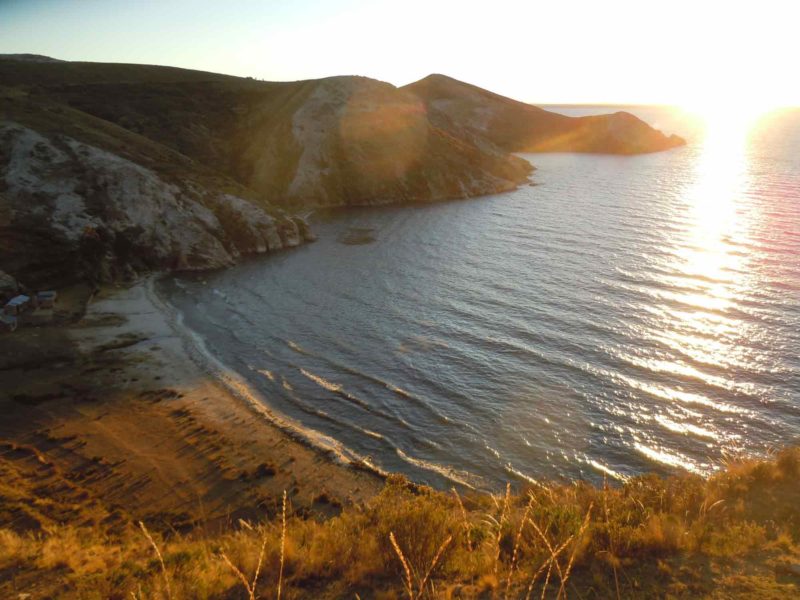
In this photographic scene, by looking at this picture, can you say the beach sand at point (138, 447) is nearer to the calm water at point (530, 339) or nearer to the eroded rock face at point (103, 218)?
the calm water at point (530, 339)

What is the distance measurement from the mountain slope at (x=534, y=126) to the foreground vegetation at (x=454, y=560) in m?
145

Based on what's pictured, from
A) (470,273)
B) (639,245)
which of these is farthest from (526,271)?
(639,245)

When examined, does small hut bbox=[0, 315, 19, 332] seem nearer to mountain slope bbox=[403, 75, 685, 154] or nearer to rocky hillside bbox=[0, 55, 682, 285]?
rocky hillside bbox=[0, 55, 682, 285]

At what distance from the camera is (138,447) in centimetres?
2345

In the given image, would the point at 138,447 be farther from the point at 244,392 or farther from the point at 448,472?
the point at 448,472

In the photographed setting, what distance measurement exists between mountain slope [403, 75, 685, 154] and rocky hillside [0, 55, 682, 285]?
56.1m

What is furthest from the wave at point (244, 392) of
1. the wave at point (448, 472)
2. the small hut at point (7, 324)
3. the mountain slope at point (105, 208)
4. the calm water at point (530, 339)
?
the small hut at point (7, 324)

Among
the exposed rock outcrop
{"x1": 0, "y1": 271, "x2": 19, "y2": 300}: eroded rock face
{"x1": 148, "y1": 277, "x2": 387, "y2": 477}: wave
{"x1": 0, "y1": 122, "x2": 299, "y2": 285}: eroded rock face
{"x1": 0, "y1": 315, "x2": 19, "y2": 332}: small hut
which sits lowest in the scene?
{"x1": 148, "y1": 277, "x2": 387, "y2": 477}: wave

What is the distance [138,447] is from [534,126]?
166566 millimetres

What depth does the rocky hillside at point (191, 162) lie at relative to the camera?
4838 cm

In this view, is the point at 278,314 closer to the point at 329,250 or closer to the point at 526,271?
the point at 329,250

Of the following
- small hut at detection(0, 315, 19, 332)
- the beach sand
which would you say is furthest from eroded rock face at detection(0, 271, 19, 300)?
the beach sand

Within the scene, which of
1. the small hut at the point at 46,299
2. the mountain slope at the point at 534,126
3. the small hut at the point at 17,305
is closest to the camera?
the small hut at the point at 17,305

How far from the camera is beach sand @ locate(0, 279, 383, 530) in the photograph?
19391 mm
